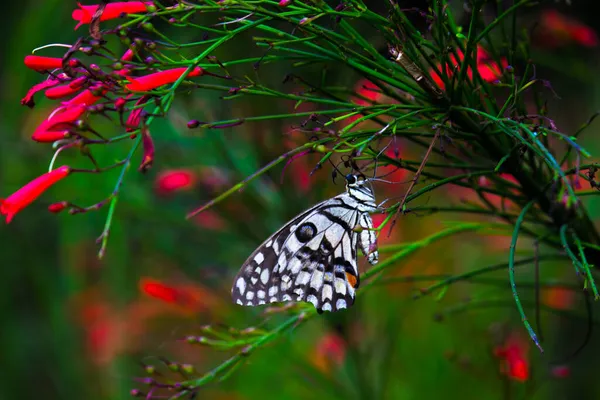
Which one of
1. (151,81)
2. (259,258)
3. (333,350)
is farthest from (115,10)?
(333,350)

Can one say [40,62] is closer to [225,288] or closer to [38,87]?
[38,87]

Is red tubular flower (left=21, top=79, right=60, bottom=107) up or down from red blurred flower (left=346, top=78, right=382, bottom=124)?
up

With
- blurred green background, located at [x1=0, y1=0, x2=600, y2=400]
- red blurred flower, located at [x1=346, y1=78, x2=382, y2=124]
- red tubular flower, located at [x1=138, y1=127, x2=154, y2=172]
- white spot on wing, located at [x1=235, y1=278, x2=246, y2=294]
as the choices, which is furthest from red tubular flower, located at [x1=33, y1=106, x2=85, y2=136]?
blurred green background, located at [x1=0, y1=0, x2=600, y2=400]

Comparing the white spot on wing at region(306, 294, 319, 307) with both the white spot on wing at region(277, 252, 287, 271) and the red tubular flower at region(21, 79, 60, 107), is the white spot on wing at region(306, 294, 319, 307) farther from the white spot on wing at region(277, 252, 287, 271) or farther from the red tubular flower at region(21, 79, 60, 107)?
the red tubular flower at region(21, 79, 60, 107)

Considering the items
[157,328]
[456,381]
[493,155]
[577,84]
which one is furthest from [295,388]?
[493,155]

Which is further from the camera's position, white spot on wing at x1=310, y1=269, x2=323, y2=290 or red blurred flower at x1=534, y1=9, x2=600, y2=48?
red blurred flower at x1=534, y1=9, x2=600, y2=48

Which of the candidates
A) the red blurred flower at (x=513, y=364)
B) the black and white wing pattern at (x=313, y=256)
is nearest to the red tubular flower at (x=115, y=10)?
the black and white wing pattern at (x=313, y=256)

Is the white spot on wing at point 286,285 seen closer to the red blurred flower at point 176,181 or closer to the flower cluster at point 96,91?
the flower cluster at point 96,91
